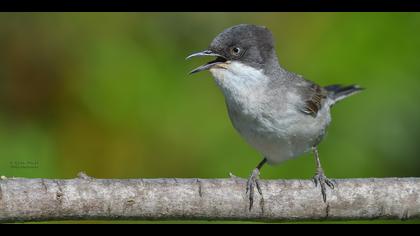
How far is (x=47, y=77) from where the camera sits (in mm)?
5906

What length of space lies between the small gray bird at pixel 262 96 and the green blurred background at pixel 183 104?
97mm

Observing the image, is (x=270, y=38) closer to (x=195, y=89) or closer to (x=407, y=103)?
(x=195, y=89)

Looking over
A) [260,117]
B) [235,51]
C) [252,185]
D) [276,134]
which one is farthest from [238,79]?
[252,185]

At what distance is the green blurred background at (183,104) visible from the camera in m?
5.49

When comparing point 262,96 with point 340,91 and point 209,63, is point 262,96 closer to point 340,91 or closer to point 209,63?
point 209,63

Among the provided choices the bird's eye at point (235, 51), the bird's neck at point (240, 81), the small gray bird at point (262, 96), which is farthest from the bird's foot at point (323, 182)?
the bird's eye at point (235, 51)

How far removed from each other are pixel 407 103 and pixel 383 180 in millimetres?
814

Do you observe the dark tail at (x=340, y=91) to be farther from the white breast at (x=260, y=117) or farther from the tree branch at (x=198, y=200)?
the tree branch at (x=198, y=200)

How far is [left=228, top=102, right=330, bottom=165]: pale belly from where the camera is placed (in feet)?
18.7

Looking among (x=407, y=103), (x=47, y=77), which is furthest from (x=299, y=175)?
(x=47, y=77)

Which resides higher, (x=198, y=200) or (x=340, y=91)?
(x=340, y=91)

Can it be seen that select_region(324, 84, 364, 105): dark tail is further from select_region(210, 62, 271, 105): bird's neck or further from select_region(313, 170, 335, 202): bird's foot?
select_region(313, 170, 335, 202): bird's foot

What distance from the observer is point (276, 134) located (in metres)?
5.71

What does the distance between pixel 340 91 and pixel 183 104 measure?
1.35 meters
